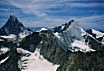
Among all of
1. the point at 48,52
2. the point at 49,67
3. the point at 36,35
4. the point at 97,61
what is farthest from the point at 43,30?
the point at 97,61

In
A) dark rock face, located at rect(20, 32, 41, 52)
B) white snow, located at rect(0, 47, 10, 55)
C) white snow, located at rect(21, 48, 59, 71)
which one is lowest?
white snow, located at rect(21, 48, 59, 71)

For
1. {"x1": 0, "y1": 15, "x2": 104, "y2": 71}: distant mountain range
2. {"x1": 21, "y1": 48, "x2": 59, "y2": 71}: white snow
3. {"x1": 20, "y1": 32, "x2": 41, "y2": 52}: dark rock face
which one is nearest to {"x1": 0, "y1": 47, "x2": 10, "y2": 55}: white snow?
{"x1": 0, "y1": 15, "x2": 104, "y2": 71}: distant mountain range

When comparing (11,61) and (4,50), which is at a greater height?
(4,50)

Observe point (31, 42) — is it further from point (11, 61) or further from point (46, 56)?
point (11, 61)

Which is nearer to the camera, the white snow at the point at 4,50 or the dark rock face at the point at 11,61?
the dark rock face at the point at 11,61

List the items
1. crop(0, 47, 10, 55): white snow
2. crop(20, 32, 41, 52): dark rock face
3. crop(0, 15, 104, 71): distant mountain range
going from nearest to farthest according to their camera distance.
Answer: crop(0, 15, 104, 71): distant mountain range, crop(0, 47, 10, 55): white snow, crop(20, 32, 41, 52): dark rock face

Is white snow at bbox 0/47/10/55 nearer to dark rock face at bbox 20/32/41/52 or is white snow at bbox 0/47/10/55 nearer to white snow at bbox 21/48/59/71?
white snow at bbox 21/48/59/71

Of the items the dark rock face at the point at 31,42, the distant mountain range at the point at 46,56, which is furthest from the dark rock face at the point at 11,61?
the dark rock face at the point at 31,42

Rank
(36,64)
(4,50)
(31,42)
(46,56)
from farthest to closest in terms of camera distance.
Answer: (31,42) → (46,56) → (4,50) → (36,64)

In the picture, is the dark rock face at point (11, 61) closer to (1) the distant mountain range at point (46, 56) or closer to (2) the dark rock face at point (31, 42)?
(1) the distant mountain range at point (46, 56)

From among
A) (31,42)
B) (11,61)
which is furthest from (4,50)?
(31,42)

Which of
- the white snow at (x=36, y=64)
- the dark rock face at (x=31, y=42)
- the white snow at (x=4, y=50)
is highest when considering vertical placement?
the white snow at (x=4, y=50)

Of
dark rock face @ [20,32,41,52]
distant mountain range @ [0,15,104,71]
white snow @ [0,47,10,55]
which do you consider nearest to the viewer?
distant mountain range @ [0,15,104,71]
